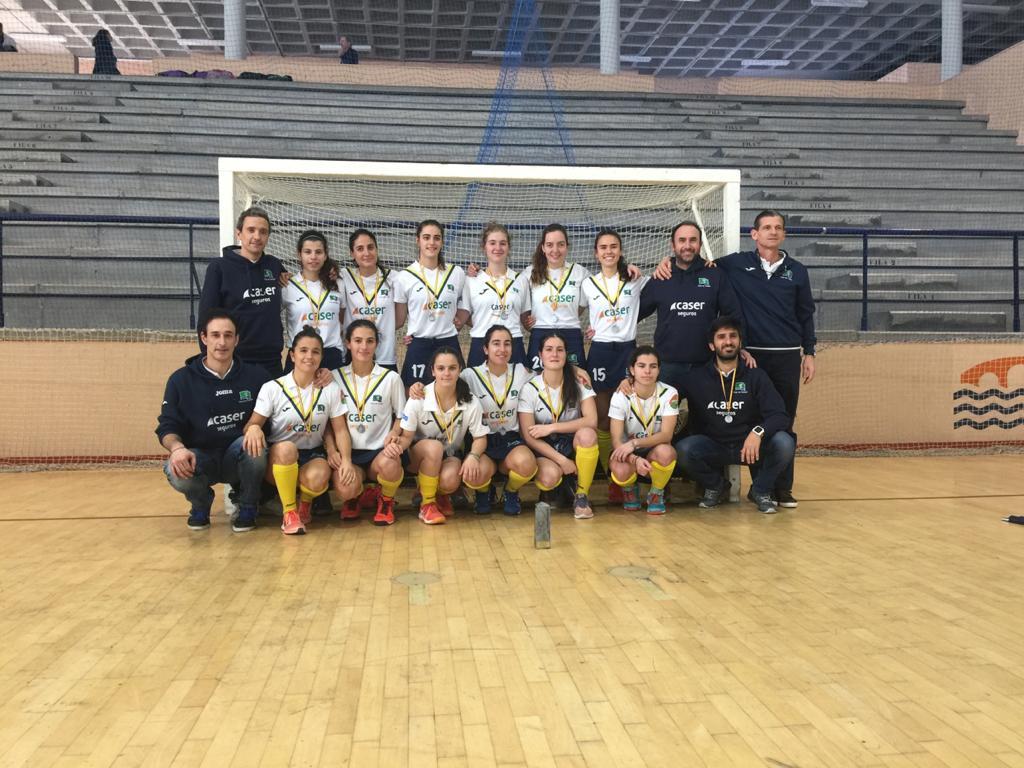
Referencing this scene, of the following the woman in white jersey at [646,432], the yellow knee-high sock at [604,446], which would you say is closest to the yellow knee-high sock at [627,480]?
the woman in white jersey at [646,432]

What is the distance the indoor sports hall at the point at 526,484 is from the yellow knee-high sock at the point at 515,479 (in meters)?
0.16

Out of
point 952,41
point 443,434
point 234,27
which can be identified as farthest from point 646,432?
point 952,41

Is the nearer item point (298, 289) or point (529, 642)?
point (529, 642)

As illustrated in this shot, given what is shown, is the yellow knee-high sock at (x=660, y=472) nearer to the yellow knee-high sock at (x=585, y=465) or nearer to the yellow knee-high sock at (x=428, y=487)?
the yellow knee-high sock at (x=585, y=465)

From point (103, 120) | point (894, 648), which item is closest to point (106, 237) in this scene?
point (103, 120)

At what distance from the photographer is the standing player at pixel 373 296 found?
4.23m

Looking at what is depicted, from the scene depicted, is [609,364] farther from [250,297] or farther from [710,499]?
[250,297]

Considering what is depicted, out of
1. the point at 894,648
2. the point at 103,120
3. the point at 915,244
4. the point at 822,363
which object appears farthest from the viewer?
the point at 103,120

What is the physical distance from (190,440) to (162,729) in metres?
2.17

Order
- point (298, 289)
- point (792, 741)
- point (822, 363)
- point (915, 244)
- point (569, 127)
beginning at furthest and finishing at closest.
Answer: point (569, 127) < point (915, 244) < point (822, 363) < point (298, 289) < point (792, 741)

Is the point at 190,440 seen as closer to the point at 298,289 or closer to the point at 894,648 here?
the point at 298,289

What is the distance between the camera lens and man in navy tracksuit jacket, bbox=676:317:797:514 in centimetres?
404

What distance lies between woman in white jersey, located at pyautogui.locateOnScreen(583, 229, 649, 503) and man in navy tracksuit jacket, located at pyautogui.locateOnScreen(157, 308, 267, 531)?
1.74m

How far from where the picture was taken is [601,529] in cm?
372
